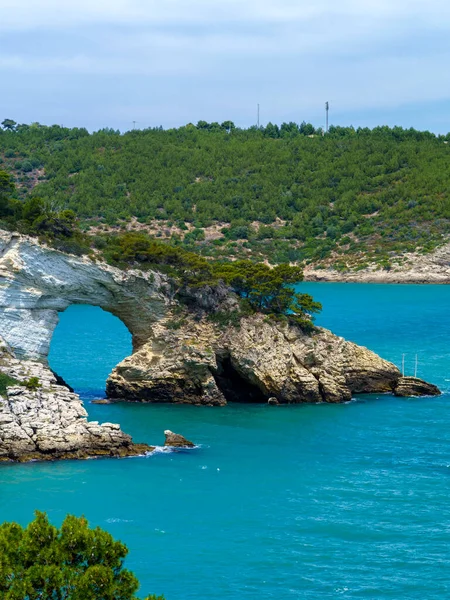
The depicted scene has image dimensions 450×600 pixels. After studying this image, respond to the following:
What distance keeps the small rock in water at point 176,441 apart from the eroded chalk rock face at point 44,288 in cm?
735

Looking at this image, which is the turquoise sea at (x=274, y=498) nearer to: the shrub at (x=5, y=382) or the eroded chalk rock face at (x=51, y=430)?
the eroded chalk rock face at (x=51, y=430)

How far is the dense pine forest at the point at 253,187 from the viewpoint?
154 meters

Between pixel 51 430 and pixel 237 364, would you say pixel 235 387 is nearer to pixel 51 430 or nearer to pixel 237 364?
pixel 237 364

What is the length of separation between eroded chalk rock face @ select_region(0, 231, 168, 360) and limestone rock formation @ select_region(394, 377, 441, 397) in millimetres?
14245

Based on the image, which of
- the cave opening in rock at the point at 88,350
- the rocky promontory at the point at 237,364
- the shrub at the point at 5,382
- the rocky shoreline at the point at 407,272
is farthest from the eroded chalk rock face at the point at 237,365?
the rocky shoreline at the point at 407,272

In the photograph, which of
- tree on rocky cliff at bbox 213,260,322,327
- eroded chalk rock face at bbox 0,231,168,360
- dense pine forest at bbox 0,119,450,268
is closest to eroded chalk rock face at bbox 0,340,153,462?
eroded chalk rock face at bbox 0,231,168,360

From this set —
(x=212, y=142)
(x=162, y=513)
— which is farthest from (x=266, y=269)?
(x=212, y=142)

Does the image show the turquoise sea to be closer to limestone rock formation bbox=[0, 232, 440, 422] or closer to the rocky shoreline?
limestone rock formation bbox=[0, 232, 440, 422]

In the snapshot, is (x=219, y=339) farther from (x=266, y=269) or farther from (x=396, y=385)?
(x=396, y=385)

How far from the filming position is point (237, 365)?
49219 mm

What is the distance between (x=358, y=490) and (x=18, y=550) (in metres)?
20.0

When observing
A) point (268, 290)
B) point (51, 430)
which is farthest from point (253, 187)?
point (51, 430)

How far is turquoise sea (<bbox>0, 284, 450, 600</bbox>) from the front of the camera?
27812 millimetres

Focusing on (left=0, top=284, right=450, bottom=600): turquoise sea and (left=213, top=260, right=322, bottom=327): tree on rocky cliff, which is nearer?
(left=0, top=284, right=450, bottom=600): turquoise sea
